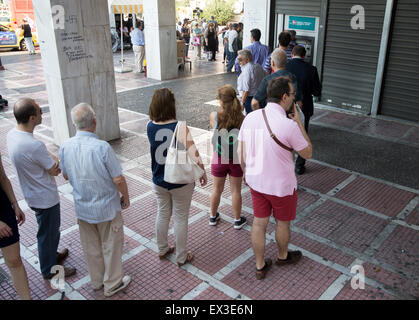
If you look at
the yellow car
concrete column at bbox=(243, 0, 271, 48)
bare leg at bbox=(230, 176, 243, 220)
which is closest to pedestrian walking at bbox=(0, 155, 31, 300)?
bare leg at bbox=(230, 176, 243, 220)

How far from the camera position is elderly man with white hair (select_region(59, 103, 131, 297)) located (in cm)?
316

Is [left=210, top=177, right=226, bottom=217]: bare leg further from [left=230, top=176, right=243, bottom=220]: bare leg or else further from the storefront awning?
the storefront awning

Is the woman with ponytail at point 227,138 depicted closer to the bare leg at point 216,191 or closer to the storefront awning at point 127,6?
the bare leg at point 216,191

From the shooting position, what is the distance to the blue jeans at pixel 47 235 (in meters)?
3.65

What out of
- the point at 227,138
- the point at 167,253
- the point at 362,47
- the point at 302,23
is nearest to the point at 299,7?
the point at 302,23

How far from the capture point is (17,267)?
3.28m

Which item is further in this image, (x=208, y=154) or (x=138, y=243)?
(x=208, y=154)

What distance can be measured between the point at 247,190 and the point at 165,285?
2.35 m

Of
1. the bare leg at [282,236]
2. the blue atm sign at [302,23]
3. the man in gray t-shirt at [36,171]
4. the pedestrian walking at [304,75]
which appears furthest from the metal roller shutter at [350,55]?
the man in gray t-shirt at [36,171]

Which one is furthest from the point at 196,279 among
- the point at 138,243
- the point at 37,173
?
the point at 37,173

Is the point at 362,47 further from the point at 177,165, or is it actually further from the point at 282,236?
the point at 177,165

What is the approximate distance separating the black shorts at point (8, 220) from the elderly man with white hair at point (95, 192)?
50cm

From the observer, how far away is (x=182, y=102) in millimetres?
10336
